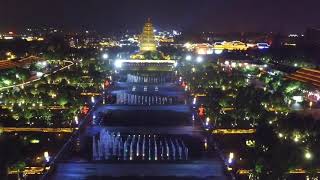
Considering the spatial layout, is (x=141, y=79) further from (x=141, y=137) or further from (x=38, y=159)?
(x=38, y=159)

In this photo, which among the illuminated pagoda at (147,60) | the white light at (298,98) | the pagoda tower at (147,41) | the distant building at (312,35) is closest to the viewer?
the white light at (298,98)

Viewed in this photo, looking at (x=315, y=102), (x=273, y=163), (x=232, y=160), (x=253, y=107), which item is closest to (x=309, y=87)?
(x=315, y=102)

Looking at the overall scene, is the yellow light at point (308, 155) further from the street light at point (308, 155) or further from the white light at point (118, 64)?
the white light at point (118, 64)

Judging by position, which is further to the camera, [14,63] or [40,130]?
[14,63]

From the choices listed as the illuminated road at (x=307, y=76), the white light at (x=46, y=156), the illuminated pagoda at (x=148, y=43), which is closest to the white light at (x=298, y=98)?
the illuminated road at (x=307, y=76)

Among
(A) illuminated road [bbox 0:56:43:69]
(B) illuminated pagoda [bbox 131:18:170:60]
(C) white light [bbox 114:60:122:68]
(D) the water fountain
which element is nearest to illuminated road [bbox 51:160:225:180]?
(D) the water fountain

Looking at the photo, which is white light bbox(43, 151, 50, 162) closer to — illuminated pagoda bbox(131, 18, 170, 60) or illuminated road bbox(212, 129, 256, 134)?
illuminated road bbox(212, 129, 256, 134)

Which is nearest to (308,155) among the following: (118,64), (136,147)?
(136,147)

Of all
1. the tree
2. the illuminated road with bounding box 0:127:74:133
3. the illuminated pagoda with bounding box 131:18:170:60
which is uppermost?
the illuminated pagoda with bounding box 131:18:170:60

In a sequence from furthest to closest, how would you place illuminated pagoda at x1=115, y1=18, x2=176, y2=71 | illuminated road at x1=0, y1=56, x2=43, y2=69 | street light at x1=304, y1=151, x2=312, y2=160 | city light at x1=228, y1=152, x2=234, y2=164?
1. illuminated pagoda at x1=115, y1=18, x2=176, y2=71
2. illuminated road at x1=0, y1=56, x2=43, y2=69
3. city light at x1=228, y1=152, x2=234, y2=164
4. street light at x1=304, y1=151, x2=312, y2=160

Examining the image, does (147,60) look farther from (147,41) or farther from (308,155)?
(308,155)

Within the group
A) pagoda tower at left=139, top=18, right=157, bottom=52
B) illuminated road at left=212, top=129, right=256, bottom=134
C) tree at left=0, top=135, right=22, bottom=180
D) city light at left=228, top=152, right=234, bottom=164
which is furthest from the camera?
pagoda tower at left=139, top=18, right=157, bottom=52
